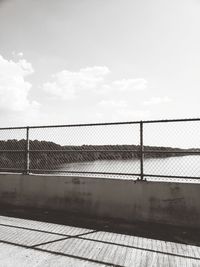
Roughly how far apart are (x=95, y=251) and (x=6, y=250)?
1365mm

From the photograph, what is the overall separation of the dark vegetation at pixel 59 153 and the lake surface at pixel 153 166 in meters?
0.14

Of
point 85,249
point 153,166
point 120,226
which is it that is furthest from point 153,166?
point 85,249

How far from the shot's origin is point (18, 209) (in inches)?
287

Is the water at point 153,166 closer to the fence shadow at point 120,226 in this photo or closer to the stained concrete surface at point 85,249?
the fence shadow at point 120,226

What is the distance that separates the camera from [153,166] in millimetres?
6227

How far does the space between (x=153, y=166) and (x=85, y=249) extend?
7.81 ft

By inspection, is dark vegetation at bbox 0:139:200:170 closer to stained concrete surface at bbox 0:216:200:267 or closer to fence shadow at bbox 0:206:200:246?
fence shadow at bbox 0:206:200:246

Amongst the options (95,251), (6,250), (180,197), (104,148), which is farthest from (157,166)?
(6,250)

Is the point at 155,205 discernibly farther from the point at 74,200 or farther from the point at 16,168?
the point at 16,168

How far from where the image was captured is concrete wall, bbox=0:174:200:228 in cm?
575

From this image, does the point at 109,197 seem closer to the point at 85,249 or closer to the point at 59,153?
the point at 59,153

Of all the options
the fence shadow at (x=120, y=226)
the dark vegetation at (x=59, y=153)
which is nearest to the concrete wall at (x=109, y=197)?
the fence shadow at (x=120, y=226)

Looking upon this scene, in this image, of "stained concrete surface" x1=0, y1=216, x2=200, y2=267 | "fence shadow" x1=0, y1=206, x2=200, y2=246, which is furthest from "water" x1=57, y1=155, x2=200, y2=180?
"stained concrete surface" x1=0, y1=216, x2=200, y2=267

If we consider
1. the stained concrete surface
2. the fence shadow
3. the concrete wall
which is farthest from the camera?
the concrete wall
